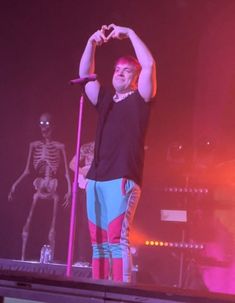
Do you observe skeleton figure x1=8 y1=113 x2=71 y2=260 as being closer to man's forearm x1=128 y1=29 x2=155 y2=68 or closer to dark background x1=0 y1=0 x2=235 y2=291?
dark background x1=0 y1=0 x2=235 y2=291

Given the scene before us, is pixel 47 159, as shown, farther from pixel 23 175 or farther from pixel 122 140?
pixel 122 140

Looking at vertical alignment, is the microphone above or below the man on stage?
above

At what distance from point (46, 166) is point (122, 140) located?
10.3 ft

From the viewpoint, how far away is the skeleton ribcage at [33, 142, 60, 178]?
18.5 feet

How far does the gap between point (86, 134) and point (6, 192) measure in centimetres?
120

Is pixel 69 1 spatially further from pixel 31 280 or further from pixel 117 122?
pixel 31 280

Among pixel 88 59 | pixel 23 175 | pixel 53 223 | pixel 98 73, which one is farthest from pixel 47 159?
pixel 88 59

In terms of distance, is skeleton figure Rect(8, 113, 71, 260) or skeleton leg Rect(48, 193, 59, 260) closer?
skeleton leg Rect(48, 193, 59, 260)

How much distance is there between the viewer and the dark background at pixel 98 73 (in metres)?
5.36

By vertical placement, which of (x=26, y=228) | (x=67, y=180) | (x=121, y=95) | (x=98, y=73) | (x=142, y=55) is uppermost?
(x=98, y=73)

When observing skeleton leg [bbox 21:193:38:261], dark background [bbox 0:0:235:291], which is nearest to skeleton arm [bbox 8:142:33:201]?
dark background [bbox 0:0:235:291]

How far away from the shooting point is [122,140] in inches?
103

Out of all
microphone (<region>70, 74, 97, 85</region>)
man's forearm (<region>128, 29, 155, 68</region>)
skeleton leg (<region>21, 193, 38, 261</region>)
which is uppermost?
man's forearm (<region>128, 29, 155, 68</region>)

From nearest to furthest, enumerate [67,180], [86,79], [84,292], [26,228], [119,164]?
[84,292], [119,164], [86,79], [26,228], [67,180]
